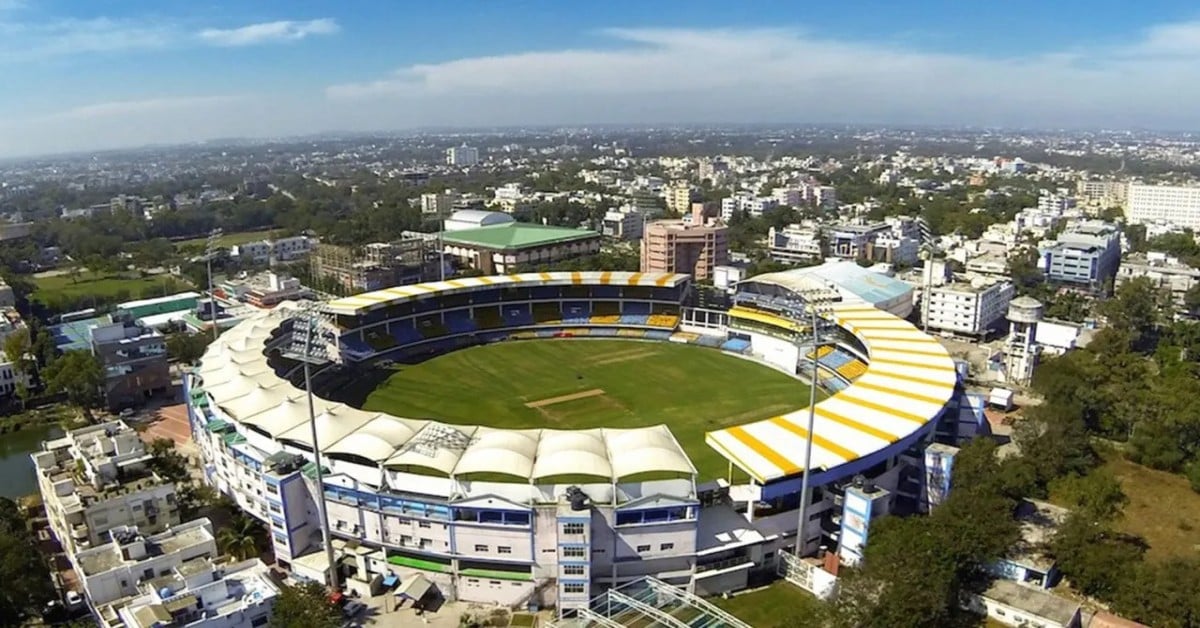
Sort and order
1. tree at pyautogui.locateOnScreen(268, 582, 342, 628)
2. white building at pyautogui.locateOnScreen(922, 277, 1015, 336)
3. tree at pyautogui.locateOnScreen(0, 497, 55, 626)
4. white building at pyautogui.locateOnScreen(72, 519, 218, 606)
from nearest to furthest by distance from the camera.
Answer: tree at pyautogui.locateOnScreen(268, 582, 342, 628), tree at pyautogui.locateOnScreen(0, 497, 55, 626), white building at pyautogui.locateOnScreen(72, 519, 218, 606), white building at pyautogui.locateOnScreen(922, 277, 1015, 336)

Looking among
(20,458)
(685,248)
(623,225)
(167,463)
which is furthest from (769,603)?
(623,225)

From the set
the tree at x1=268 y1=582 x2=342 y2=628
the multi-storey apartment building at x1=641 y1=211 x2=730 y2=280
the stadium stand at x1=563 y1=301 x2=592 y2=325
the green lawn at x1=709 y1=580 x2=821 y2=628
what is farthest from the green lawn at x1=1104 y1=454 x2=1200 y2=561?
the multi-storey apartment building at x1=641 y1=211 x2=730 y2=280

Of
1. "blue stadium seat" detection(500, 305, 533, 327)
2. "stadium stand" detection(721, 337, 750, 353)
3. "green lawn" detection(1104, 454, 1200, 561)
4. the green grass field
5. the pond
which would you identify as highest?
"blue stadium seat" detection(500, 305, 533, 327)

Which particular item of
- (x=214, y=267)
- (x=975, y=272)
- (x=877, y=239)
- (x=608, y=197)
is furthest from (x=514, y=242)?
(x=608, y=197)

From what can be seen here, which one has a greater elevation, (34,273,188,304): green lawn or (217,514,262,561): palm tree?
(34,273,188,304): green lawn

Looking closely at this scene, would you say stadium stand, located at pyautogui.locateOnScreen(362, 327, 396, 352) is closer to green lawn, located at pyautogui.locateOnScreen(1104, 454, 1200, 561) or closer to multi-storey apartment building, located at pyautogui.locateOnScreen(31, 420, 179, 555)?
multi-storey apartment building, located at pyautogui.locateOnScreen(31, 420, 179, 555)

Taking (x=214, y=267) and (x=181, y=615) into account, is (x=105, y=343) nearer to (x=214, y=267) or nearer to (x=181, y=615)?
(x=181, y=615)

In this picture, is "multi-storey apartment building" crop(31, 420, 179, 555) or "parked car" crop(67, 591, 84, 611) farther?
"multi-storey apartment building" crop(31, 420, 179, 555)

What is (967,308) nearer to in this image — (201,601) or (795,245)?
(795,245)
